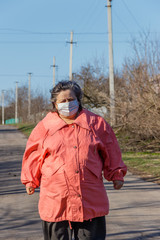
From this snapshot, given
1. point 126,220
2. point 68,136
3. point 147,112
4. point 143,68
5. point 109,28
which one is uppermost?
point 109,28

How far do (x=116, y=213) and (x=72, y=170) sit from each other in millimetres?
3198

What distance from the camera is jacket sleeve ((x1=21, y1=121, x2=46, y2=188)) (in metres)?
3.49

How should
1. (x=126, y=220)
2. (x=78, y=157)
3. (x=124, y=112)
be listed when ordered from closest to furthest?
(x=78, y=157)
(x=126, y=220)
(x=124, y=112)

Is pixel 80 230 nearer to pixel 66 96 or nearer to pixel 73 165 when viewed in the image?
pixel 73 165

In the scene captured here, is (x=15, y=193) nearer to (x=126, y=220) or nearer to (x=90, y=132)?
(x=126, y=220)

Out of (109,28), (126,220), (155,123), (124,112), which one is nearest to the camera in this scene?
(126,220)

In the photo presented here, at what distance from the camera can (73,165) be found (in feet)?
10.7

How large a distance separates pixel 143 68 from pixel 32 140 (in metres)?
11.5

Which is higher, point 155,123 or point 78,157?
point 155,123

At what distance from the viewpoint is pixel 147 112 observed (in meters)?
14.8

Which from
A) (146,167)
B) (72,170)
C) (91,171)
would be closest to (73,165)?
(72,170)

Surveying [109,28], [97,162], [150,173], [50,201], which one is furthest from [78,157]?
[109,28]

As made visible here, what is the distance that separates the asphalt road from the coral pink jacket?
5.91 feet

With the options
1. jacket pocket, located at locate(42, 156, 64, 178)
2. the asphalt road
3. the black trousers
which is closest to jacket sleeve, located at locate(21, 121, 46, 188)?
jacket pocket, located at locate(42, 156, 64, 178)
